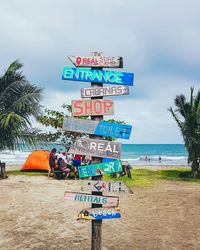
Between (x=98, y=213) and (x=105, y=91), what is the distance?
2.03 meters

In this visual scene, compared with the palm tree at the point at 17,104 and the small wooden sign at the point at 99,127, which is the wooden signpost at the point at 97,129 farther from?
the palm tree at the point at 17,104

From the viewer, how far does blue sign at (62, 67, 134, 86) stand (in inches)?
222

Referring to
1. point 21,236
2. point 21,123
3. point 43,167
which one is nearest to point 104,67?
point 21,236

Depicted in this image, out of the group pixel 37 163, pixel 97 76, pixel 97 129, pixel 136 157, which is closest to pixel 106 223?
pixel 97 129

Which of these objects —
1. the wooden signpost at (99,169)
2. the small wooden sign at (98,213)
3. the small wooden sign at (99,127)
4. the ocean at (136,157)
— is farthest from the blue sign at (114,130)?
the ocean at (136,157)

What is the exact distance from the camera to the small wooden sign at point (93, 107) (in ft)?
18.4

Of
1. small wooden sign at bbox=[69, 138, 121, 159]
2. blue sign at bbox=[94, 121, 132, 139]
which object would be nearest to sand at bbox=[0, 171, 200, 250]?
small wooden sign at bbox=[69, 138, 121, 159]

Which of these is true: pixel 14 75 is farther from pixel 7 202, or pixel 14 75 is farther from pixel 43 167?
pixel 7 202

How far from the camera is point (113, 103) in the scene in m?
5.62

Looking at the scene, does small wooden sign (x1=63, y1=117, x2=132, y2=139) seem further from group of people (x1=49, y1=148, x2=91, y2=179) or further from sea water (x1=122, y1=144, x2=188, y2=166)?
sea water (x1=122, y1=144, x2=188, y2=166)

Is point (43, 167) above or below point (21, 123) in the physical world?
below

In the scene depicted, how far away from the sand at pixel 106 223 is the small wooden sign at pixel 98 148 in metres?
2.43

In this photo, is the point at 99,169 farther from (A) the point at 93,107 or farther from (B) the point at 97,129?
(A) the point at 93,107

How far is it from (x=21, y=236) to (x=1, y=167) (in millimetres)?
10590
